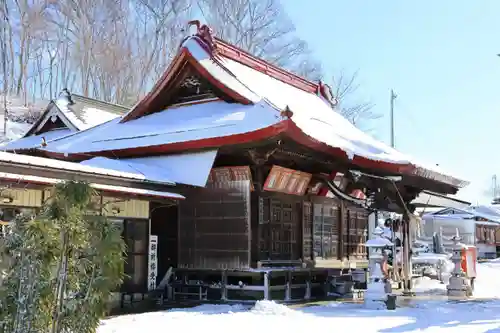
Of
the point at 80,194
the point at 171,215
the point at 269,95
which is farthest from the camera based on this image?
the point at 269,95

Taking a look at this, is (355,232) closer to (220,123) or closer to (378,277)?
(378,277)

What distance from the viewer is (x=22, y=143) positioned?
1698cm

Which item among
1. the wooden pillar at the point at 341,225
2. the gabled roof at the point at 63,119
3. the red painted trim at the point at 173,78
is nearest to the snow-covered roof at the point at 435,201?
the wooden pillar at the point at 341,225

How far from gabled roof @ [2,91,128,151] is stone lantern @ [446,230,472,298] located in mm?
10744

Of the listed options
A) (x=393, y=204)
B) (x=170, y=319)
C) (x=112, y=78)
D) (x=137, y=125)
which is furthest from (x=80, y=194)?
(x=112, y=78)

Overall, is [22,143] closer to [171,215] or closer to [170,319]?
[171,215]

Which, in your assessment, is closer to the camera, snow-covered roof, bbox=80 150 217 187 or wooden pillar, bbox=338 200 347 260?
snow-covered roof, bbox=80 150 217 187

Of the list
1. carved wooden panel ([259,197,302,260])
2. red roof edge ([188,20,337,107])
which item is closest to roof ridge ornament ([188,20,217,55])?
red roof edge ([188,20,337,107])

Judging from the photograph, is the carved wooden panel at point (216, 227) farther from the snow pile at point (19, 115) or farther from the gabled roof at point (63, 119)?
the snow pile at point (19, 115)

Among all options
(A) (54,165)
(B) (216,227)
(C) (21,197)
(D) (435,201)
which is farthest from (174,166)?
(D) (435,201)

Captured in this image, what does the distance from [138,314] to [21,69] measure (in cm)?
3596

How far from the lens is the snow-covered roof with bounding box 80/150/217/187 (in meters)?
12.5

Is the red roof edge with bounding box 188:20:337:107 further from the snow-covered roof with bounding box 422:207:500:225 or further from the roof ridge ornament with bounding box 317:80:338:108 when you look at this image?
the snow-covered roof with bounding box 422:207:500:225

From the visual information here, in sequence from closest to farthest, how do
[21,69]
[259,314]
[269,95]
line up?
[259,314] < [269,95] < [21,69]
